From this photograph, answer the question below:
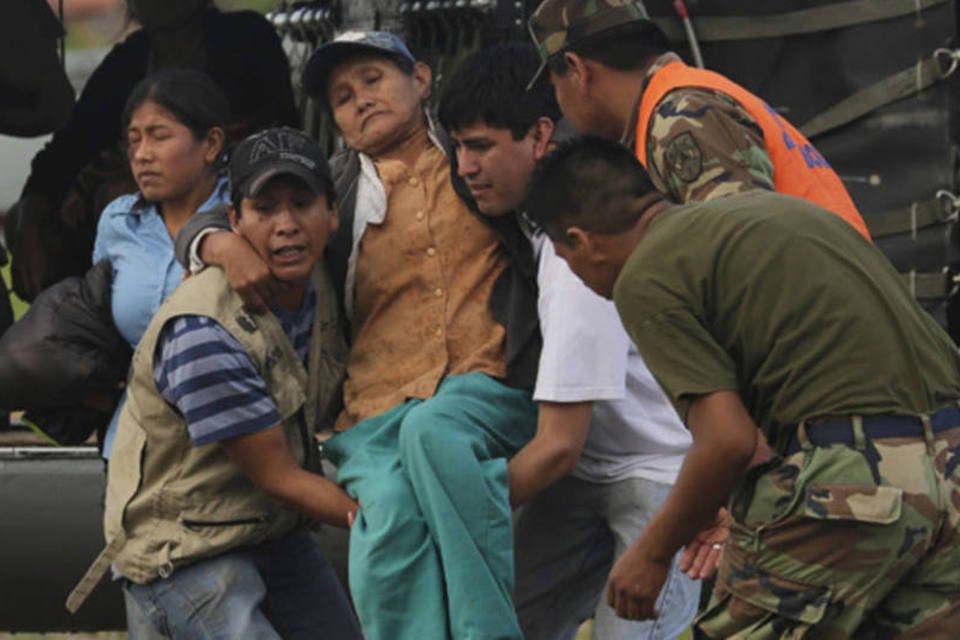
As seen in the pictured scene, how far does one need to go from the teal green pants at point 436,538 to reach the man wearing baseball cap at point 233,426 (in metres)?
0.15

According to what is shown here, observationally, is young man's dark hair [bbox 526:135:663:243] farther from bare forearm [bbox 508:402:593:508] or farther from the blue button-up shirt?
the blue button-up shirt

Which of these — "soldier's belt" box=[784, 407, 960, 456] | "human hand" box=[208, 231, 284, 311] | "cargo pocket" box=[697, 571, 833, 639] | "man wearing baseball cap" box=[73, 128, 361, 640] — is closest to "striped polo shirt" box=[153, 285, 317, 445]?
"man wearing baseball cap" box=[73, 128, 361, 640]

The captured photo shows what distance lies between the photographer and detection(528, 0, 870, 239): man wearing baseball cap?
4531 millimetres

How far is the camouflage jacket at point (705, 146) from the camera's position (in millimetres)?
4508

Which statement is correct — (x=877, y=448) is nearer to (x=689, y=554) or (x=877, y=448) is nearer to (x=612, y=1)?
(x=689, y=554)

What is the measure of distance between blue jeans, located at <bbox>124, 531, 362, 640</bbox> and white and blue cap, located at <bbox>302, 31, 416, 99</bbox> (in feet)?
3.53

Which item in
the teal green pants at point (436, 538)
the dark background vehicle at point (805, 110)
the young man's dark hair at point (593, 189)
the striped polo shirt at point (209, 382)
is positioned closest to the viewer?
the young man's dark hair at point (593, 189)

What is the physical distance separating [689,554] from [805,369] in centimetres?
75

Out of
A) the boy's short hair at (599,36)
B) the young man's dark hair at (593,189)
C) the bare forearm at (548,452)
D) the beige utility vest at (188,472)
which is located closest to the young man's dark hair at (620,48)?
the boy's short hair at (599,36)

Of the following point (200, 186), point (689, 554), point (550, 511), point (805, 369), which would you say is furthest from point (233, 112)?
point (805, 369)

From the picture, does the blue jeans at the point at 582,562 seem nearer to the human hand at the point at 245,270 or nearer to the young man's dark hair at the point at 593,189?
the human hand at the point at 245,270

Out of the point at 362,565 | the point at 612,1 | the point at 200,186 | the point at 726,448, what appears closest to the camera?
the point at 726,448

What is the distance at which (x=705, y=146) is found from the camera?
452 centimetres

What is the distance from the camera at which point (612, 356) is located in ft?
16.0
